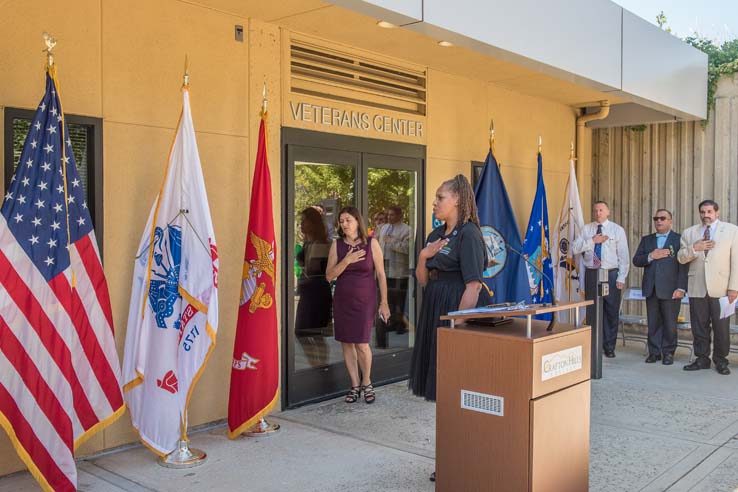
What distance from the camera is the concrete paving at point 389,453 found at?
436cm

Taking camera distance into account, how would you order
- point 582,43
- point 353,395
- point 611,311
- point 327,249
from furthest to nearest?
1. point 611,311
2. point 582,43
3. point 327,249
4. point 353,395

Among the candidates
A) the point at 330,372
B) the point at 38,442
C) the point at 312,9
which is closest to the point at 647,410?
the point at 330,372

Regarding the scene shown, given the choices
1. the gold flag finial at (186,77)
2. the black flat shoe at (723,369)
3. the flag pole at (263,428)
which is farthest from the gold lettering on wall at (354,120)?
the black flat shoe at (723,369)

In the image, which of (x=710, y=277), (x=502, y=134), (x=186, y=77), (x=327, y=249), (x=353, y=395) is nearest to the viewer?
(x=186, y=77)

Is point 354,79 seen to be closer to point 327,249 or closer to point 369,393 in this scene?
point 327,249

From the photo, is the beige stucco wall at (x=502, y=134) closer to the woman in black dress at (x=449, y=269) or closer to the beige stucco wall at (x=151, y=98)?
the beige stucco wall at (x=151, y=98)

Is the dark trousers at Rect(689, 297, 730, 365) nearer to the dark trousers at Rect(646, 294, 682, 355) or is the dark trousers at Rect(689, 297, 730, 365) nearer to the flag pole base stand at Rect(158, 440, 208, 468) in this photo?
the dark trousers at Rect(646, 294, 682, 355)

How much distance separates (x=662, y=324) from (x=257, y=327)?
5375mm

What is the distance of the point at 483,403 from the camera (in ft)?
11.8

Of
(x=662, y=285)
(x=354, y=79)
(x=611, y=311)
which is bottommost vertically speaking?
(x=611, y=311)

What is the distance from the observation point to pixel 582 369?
3846 mm

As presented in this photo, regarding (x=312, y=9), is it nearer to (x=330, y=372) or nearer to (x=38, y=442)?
(x=330, y=372)

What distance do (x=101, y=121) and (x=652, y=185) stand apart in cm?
779

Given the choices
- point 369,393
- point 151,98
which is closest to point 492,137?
point 369,393
